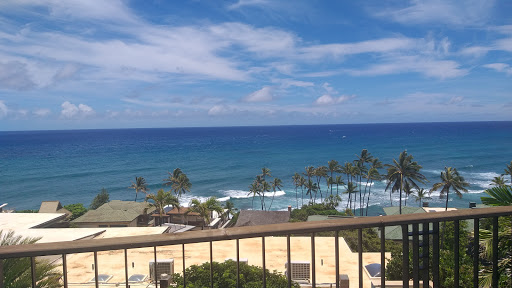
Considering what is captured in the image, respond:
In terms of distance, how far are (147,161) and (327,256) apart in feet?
294

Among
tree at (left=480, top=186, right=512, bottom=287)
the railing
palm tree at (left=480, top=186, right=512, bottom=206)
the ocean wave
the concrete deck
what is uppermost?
the railing

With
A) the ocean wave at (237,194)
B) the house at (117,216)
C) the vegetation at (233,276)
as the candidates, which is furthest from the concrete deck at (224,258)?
the ocean wave at (237,194)

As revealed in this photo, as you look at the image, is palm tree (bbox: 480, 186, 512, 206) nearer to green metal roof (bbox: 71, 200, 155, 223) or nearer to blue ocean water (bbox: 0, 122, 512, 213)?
green metal roof (bbox: 71, 200, 155, 223)

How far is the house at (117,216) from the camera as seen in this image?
1313 inches

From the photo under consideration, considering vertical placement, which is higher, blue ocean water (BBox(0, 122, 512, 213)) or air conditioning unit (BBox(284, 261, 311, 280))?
air conditioning unit (BBox(284, 261, 311, 280))

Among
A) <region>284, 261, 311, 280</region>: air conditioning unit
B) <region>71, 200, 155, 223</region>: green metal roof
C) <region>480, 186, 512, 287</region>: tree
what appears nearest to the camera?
<region>480, 186, 512, 287</region>: tree

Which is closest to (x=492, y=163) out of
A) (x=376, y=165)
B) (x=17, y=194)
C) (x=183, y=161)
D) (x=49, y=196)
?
(x=376, y=165)

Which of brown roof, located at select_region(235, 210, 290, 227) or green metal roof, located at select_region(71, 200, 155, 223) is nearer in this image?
green metal roof, located at select_region(71, 200, 155, 223)

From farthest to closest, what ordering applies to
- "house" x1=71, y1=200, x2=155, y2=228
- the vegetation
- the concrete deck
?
"house" x1=71, y1=200, x2=155, y2=228 < the concrete deck < the vegetation

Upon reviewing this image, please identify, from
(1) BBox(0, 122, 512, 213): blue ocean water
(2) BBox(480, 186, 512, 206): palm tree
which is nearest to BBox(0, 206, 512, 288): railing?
(2) BBox(480, 186, 512, 206): palm tree

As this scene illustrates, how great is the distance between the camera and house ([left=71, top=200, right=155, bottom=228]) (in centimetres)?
3334

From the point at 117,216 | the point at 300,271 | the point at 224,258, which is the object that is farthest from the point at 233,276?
the point at 117,216

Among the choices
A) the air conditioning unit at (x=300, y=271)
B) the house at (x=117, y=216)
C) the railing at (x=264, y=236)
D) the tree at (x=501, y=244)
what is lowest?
the house at (x=117, y=216)

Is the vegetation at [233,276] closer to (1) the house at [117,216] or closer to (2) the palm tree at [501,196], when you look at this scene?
(2) the palm tree at [501,196]
